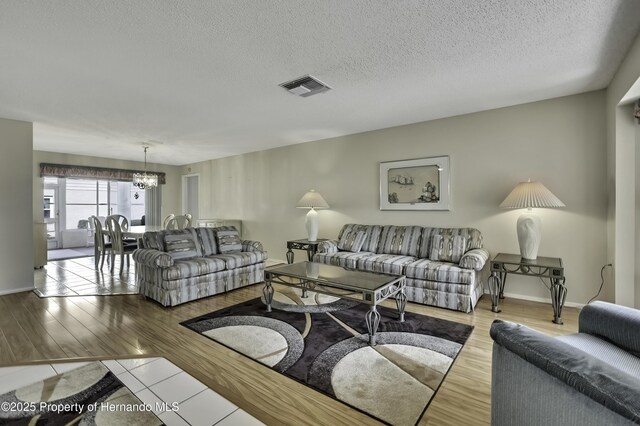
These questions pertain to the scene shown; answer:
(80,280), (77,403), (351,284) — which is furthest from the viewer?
(80,280)

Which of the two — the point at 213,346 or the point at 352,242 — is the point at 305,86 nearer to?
the point at 352,242

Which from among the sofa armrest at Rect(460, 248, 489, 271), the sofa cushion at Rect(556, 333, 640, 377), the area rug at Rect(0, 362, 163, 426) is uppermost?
the sofa armrest at Rect(460, 248, 489, 271)

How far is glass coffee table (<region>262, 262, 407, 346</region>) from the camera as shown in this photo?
8.05 ft

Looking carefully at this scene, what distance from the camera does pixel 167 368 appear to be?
211 centimetres

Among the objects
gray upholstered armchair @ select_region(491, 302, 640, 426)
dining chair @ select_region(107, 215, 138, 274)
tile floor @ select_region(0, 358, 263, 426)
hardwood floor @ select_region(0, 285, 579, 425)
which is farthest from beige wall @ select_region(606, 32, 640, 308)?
dining chair @ select_region(107, 215, 138, 274)

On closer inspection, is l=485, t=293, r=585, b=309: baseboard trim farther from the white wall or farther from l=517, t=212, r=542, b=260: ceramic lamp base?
the white wall

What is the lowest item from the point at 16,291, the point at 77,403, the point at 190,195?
the point at 77,403

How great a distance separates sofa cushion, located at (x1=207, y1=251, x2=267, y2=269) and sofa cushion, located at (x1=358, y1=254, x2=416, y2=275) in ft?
5.05

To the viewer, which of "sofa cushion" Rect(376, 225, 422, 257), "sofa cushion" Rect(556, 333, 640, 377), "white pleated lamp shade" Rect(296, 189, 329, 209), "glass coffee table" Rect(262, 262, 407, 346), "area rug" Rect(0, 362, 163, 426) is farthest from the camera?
"white pleated lamp shade" Rect(296, 189, 329, 209)

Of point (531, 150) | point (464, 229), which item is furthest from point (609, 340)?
point (531, 150)

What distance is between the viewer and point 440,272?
3260mm

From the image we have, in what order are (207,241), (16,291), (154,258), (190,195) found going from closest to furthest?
1. (154,258)
2. (16,291)
3. (207,241)
4. (190,195)

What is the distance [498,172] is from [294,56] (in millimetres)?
2869

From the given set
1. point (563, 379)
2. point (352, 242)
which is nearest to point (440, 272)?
point (352, 242)
